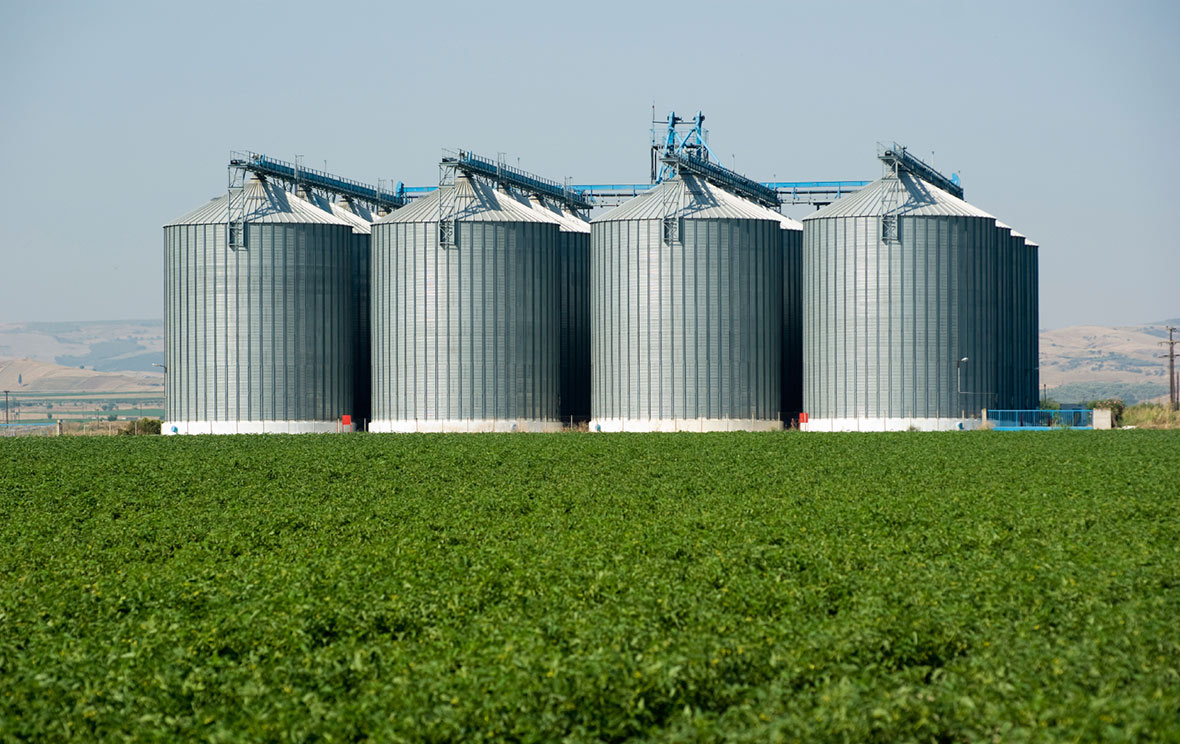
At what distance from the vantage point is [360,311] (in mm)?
87375

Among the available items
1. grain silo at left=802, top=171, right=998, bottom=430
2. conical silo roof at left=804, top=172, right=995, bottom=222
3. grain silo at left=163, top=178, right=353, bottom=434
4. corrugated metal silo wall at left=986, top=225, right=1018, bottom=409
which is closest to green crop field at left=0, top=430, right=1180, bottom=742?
grain silo at left=802, top=171, right=998, bottom=430

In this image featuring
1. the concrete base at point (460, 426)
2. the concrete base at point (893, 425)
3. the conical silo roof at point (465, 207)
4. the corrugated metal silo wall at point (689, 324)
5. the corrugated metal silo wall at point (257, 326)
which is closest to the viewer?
the concrete base at point (893, 425)

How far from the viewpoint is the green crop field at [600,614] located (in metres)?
15.4

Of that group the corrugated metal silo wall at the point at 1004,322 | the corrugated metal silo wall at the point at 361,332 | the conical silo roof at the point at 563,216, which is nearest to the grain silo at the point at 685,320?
the conical silo roof at the point at 563,216

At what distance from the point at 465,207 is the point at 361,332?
1206 cm

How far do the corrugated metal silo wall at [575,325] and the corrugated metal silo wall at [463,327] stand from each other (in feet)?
18.7

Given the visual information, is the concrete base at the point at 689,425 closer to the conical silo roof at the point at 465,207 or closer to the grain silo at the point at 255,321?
the conical silo roof at the point at 465,207

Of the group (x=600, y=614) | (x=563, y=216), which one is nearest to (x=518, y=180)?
(x=563, y=216)

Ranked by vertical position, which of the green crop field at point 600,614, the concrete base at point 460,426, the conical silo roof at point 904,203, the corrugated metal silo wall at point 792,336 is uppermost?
the conical silo roof at point 904,203

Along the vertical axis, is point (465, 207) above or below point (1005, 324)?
above

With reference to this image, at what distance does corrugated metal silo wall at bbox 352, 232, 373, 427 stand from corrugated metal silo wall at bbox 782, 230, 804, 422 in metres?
25.2

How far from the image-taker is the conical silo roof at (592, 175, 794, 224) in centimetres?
7888

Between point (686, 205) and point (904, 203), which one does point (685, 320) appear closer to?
point (686, 205)

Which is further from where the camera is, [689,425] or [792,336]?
[792,336]
